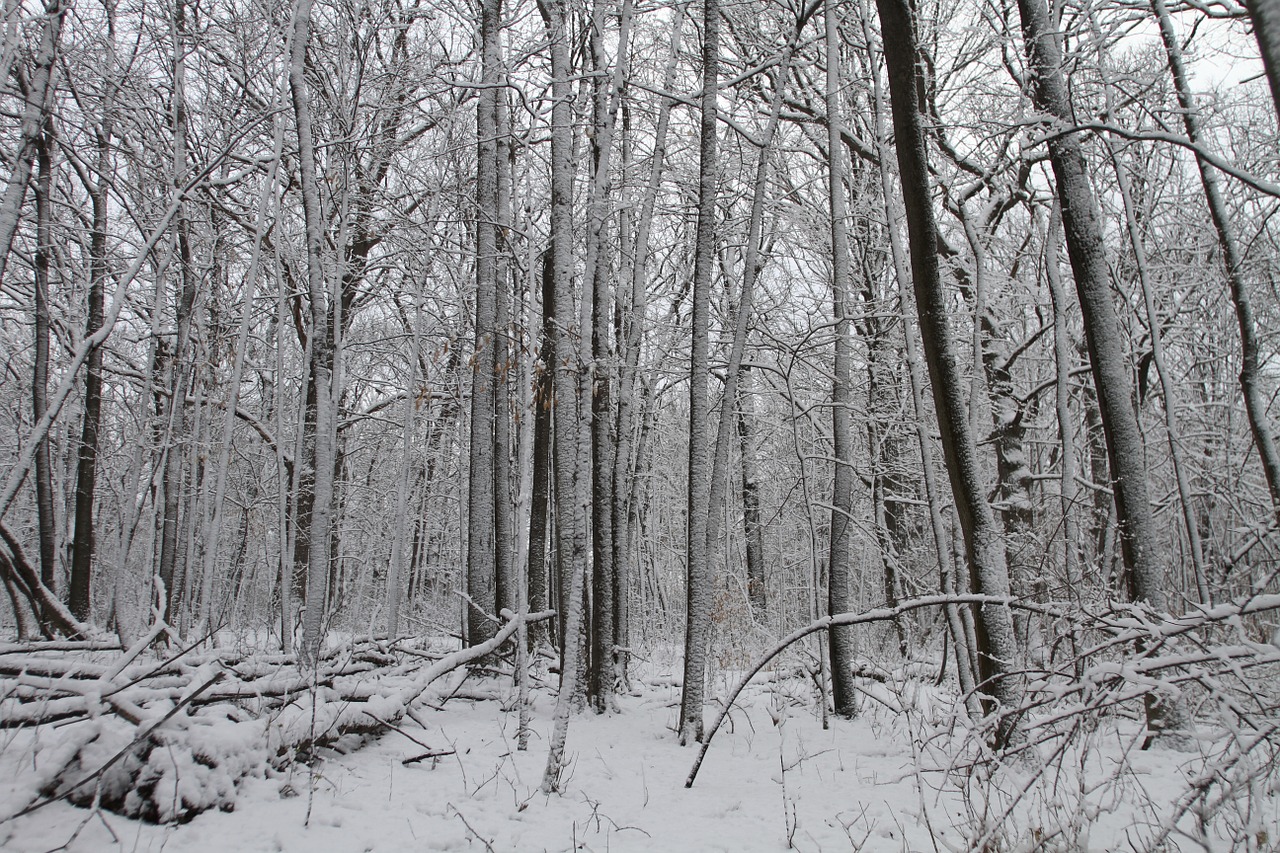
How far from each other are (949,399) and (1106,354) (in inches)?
80.7

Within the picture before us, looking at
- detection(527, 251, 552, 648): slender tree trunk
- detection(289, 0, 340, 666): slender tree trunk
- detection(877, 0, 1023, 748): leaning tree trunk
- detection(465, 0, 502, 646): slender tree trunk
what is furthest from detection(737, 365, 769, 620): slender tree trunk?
detection(877, 0, 1023, 748): leaning tree trunk

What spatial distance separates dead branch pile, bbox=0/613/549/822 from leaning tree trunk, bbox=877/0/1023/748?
4011 mm

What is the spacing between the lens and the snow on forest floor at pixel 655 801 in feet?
10.1

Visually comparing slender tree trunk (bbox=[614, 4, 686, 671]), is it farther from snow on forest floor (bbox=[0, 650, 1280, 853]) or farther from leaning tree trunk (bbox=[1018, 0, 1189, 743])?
leaning tree trunk (bbox=[1018, 0, 1189, 743])

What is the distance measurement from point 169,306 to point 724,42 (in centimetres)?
993

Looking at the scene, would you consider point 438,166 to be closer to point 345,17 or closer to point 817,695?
point 345,17

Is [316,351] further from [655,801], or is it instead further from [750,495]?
[750,495]

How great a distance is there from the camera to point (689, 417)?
21.2ft

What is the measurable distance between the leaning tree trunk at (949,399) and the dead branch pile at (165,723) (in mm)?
4011

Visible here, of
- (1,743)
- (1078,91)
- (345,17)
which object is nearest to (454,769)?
(1,743)

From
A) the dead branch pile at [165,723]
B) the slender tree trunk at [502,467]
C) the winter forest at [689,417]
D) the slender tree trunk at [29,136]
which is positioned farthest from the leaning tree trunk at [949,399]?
the slender tree trunk at [29,136]

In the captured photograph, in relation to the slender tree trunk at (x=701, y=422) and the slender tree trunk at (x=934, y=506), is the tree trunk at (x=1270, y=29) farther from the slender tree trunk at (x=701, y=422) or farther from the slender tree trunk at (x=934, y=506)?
the slender tree trunk at (x=701, y=422)

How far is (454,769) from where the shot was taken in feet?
15.5

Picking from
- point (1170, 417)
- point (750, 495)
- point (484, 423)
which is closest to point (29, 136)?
point (484, 423)
